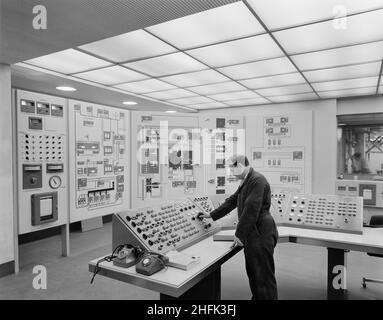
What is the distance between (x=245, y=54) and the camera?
3.51 m

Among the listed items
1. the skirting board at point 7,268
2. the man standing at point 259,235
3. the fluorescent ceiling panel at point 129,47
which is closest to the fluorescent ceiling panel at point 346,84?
the fluorescent ceiling panel at point 129,47

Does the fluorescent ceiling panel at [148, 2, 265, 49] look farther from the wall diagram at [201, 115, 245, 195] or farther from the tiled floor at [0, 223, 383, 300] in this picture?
the tiled floor at [0, 223, 383, 300]

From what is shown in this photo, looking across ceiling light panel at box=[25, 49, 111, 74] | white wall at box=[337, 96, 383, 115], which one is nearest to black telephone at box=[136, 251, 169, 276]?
ceiling light panel at box=[25, 49, 111, 74]

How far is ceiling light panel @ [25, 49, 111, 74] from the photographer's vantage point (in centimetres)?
346

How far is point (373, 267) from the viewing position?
3.71 metres

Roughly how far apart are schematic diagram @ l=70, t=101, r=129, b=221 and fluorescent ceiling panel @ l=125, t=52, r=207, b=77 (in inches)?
43.0

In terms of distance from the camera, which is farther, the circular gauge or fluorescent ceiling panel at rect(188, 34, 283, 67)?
the circular gauge

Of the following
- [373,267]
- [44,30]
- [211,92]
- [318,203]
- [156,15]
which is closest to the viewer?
[156,15]

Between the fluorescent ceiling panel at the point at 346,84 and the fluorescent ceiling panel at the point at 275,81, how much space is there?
489 millimetres

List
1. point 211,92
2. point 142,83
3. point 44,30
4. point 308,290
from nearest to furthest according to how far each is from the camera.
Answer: point 44,30, point 308,290, point 142,83, point 211,92

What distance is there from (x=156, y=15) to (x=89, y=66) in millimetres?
1964

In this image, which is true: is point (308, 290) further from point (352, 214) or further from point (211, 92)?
point (211, 92)

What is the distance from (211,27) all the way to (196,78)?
177cm

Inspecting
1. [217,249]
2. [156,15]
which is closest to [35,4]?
[156,15]
